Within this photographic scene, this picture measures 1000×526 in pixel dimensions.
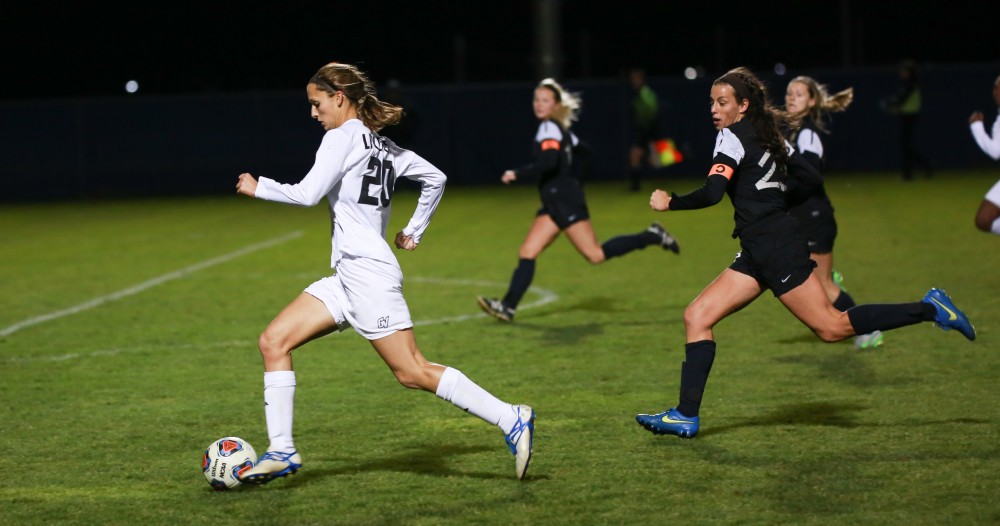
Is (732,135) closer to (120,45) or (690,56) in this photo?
(690,56)

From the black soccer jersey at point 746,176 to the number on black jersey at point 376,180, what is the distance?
1.41 m

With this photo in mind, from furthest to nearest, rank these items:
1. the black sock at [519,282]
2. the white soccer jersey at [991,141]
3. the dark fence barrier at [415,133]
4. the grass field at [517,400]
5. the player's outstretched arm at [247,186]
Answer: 1. the dark fence barrier at [415,133]
2. the black sock at [519,282]
3. the white soccer jersey at [991,141]
4. the grass field at [517,400]
5. the player's outstretched arm at [247,186]

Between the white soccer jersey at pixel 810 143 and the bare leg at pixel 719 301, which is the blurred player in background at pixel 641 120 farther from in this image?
the bare leg at pixel 719 301

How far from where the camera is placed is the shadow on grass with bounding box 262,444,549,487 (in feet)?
19.9

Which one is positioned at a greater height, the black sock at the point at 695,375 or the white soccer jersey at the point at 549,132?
the white soccer jersey at the point at 549,132

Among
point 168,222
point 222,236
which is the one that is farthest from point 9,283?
point 168,222

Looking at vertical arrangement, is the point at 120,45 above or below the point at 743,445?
above

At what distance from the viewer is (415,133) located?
29.0 m

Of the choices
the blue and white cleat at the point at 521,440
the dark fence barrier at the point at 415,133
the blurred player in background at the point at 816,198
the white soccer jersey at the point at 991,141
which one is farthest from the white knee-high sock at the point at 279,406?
the dark fence barrier at the point at 415,133

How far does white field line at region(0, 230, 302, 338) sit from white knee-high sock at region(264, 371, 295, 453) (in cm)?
561

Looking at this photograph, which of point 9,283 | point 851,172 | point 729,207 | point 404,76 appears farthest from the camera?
point 404,76

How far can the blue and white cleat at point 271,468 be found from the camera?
5785 mm

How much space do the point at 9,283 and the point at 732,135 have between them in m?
10.0

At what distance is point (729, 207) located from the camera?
21.1m
